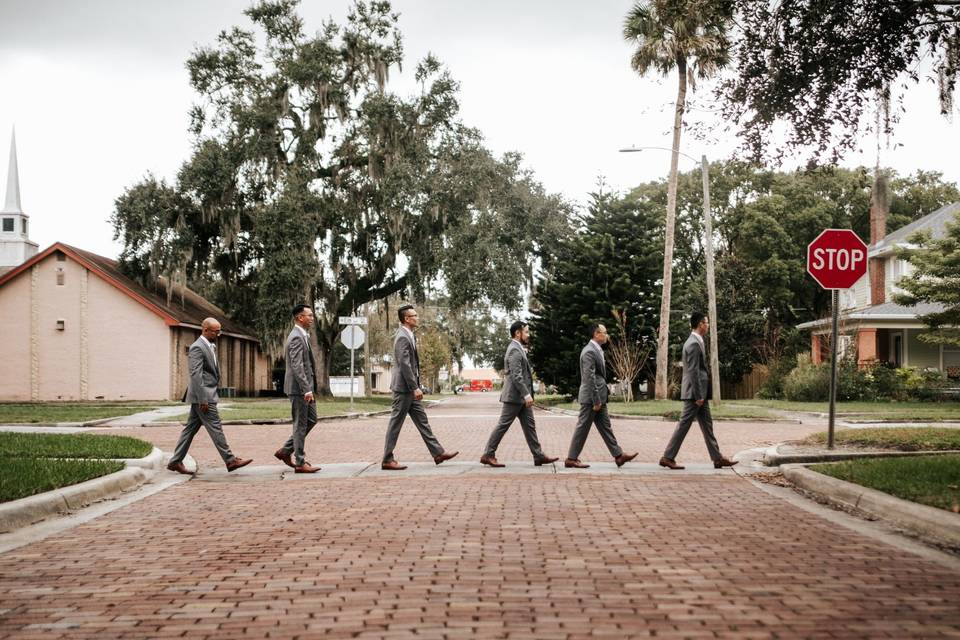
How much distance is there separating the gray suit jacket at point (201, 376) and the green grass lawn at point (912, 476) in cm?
693

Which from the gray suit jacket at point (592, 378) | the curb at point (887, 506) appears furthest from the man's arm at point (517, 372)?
the curb at point (887, 506)

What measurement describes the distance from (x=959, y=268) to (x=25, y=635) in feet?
99.3

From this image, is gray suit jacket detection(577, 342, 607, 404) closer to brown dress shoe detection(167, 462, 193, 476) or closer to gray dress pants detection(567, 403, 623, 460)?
gray dress pants detection(567, 403, 623, 460)

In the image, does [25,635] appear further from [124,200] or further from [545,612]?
[124,200]

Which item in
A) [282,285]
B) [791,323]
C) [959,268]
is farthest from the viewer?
[791,323]

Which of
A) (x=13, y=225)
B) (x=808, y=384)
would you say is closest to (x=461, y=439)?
(x=808, y=384)

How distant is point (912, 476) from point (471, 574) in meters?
5.59

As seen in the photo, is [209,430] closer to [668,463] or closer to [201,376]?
[201,376]

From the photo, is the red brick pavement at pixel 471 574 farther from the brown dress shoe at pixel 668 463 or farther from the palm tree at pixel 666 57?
the palm tree at pixel 666 57

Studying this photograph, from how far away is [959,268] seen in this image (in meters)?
29.4

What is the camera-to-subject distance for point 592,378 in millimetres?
11461

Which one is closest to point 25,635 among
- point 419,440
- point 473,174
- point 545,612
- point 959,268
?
point 545,612

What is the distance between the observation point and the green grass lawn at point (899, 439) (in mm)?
12672

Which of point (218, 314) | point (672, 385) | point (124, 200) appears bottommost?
point (672, 385)
